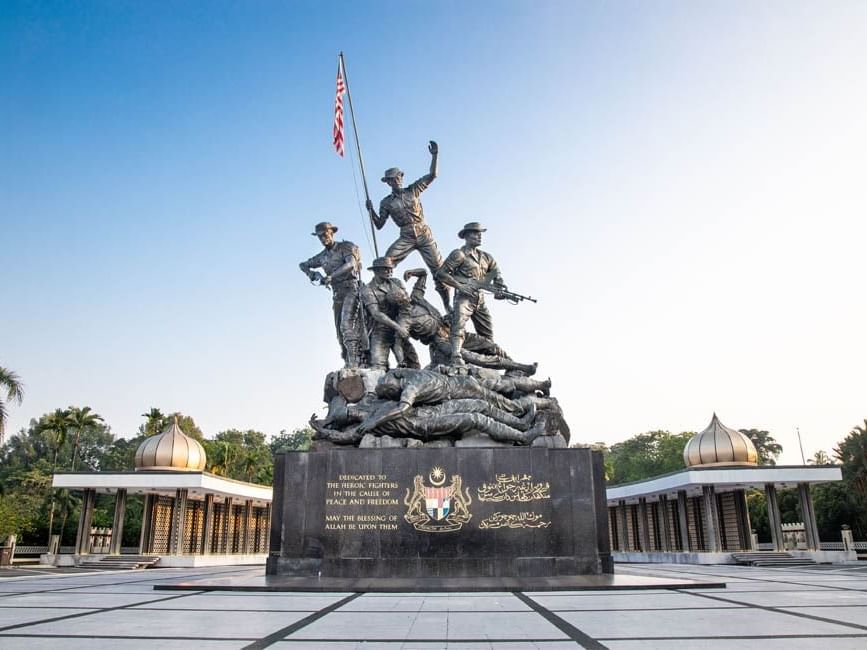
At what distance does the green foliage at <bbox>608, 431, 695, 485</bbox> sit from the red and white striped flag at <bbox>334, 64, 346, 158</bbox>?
38.7 m

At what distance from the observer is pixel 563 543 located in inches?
416

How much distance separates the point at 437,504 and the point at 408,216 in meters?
5.93

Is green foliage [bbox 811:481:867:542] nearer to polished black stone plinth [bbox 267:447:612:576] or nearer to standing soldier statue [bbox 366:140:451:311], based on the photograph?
polished black stone plinth [bbox 267:447:612:576]

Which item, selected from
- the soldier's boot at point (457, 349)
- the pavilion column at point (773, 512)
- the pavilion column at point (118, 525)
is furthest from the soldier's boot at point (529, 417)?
the pavilion column at point (118, 525)

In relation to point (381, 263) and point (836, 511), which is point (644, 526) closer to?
point (836, 511)

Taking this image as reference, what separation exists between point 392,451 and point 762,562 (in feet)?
59.7

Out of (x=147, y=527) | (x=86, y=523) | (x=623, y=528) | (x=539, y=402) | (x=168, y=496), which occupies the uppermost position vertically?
(x=539, y=402)

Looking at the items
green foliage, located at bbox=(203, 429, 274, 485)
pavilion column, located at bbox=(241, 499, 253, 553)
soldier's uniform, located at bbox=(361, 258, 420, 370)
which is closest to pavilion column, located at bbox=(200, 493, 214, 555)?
pavilion column, located at bbox=(241, 499, 253, 553)

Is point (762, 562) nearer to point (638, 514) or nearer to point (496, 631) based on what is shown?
point (638, 514)

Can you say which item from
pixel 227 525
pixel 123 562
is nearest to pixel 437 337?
pixel 123 562

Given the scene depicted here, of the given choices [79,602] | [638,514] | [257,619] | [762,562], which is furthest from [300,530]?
[638,514]

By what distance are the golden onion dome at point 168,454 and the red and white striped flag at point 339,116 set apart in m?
16.7

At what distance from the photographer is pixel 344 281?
13789 mm

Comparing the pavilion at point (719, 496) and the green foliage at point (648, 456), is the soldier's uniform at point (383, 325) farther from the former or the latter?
the green foliage at point (648, 456)
